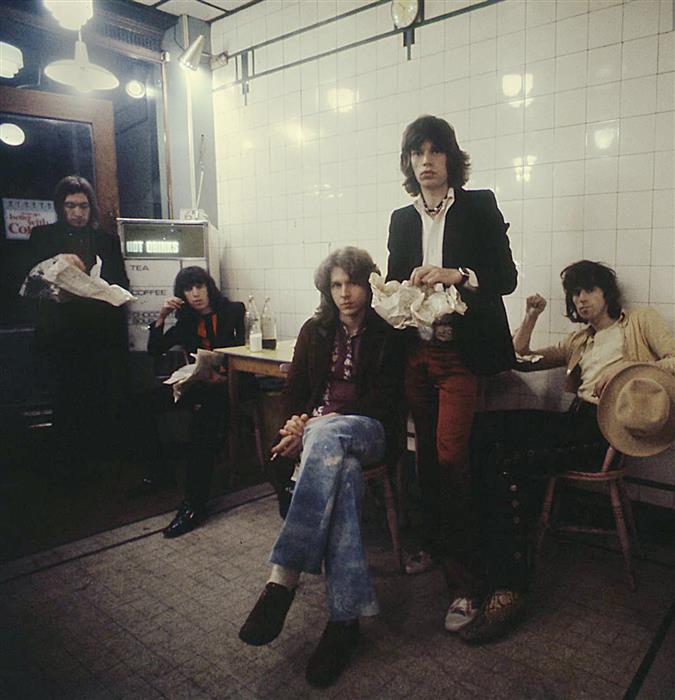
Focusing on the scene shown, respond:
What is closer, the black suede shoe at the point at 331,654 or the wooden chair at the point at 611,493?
the black suede shoe at the point at 331,654

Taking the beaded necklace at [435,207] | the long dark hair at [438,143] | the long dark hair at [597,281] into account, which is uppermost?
the long dark hair at [438,143]

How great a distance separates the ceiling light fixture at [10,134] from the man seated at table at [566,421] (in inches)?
159

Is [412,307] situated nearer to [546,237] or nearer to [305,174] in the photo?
[546,237]

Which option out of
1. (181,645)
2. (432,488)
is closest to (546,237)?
(432,488)

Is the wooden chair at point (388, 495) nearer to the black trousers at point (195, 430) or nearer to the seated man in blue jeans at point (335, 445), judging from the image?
the seated man in blue jeans at point (335, 445)

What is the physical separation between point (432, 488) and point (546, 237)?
4.71 ft

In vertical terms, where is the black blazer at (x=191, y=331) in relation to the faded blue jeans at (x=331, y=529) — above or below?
above

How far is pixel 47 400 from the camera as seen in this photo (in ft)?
14.3

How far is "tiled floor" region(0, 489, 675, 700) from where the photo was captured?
1.76 meters

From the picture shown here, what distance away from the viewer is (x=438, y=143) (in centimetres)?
238

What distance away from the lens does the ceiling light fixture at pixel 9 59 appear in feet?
13.1

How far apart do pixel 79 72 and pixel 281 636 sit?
3.43m

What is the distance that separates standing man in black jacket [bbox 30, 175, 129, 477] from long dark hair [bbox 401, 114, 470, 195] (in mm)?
2132

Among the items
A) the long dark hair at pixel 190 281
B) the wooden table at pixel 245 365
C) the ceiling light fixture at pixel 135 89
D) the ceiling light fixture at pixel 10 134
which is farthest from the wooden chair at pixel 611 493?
the ceiling light fixture at pixel 10 134
